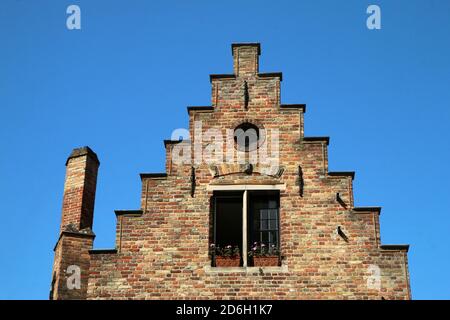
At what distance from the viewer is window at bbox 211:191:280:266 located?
14828 millimetres

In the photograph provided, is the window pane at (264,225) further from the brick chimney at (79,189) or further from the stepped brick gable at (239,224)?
the brick chimney at (79,189)

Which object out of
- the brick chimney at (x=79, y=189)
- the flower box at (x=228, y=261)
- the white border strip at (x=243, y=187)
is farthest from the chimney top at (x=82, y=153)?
the flower box at (x=228, y=261)

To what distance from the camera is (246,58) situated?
16.5 metres

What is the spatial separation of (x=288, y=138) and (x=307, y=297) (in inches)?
125

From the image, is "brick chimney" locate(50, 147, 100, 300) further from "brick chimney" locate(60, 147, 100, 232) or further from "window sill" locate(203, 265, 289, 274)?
"window sill" locate(203, 265, 289, 274)

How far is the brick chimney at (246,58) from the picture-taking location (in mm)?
16328

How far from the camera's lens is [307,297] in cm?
1403

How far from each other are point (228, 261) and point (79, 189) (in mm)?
3595

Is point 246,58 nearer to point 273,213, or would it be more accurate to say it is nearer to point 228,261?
point 273,213

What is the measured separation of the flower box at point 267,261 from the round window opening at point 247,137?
2.21m

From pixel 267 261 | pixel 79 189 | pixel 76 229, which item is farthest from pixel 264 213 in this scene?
pixel 79 189

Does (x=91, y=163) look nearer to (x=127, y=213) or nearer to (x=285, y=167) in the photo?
(x=127, y=213)

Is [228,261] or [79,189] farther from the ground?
[79,189]
